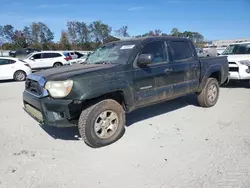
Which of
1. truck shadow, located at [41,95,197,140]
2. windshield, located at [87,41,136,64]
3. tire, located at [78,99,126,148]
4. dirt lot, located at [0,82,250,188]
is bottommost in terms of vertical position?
dirt lot, located at [0,82,250,188]

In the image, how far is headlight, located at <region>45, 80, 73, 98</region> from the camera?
3.51m

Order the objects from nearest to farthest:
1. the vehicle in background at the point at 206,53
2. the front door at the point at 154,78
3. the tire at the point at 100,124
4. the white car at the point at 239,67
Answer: the tire at the point at 100,124
the front door at the point at 154,78
the vehicle in background at the point at 206,53
the white car at the point at 239,67

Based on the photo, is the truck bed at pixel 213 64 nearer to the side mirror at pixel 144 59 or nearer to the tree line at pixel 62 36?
the side mirror at pixel 144 59

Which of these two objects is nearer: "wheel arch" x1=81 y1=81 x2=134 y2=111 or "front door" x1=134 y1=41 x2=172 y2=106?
"wheel arch" x1=81 y1=81 x2=134 y2=111

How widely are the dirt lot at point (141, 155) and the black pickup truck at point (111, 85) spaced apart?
474 millimetres

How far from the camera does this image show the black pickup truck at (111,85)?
358 centimetres

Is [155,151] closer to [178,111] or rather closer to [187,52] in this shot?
[178,111]

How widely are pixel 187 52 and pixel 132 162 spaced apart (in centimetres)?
314

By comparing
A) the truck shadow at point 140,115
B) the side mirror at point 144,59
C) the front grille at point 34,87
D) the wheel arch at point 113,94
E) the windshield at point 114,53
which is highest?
the windshield at point 114,53

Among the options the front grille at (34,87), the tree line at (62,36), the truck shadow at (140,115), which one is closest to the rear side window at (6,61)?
the truck shadow at (140,115)

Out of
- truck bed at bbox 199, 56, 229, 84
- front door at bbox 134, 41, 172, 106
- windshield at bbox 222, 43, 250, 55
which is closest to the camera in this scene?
front door at bbox 134, 41, 172, 106

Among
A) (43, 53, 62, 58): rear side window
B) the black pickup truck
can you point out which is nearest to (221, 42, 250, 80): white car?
the black pickup truck

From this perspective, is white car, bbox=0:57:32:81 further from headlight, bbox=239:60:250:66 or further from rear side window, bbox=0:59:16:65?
headlight, bbox=239:60:250:66

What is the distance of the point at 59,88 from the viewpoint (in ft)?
11.6
